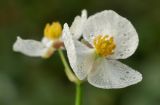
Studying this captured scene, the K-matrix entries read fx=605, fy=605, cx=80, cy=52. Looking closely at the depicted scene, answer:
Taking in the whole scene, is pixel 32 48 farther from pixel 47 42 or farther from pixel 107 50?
pixel 107 50

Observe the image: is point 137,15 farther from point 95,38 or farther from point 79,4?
point 95,38

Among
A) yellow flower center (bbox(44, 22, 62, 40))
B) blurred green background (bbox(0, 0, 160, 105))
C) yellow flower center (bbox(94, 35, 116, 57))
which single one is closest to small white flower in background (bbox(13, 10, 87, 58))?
yellow flower center (bbox(44, 22, 62, 40))

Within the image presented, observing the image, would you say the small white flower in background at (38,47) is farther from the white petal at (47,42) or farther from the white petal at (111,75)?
the white petal at (111,75)

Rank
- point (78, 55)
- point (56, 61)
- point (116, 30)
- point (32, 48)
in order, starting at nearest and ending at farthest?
point (78, 55) < point (116, 30) < point (32, 48) < point (56, 61)

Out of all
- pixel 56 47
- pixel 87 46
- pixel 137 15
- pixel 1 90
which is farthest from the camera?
pixel 137 15

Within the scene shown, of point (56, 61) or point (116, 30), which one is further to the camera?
point (56, 61)

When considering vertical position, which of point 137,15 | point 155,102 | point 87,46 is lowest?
point 155,102

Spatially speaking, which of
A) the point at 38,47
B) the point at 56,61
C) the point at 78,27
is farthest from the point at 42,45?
the point at 56,61

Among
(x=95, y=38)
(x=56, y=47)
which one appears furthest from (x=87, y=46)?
(x=56, y=47)
